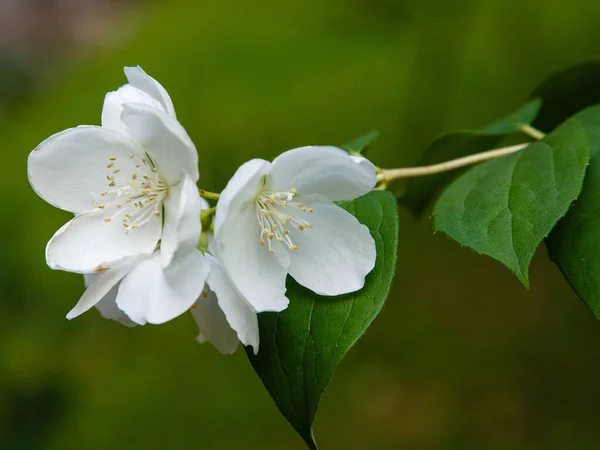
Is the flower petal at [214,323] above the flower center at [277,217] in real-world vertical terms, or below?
below

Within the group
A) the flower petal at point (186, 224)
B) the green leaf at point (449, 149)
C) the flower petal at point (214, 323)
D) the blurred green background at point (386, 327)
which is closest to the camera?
the flower petal at point (186, 224)

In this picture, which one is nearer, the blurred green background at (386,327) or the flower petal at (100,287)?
the flower petal at (100,287)

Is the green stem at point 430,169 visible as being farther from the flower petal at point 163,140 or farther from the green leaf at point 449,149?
the flower petal at point 163,140

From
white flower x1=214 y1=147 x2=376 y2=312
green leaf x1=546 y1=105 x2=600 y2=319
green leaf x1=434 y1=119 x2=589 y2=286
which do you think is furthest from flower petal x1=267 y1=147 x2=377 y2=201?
green leaf x1=546 y1=105 x2=600 y2=319

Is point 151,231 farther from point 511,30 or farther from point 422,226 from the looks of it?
point 511,30

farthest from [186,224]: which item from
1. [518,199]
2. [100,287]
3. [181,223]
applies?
[518,199]

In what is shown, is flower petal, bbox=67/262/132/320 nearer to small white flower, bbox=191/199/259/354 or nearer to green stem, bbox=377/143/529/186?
small white flower, bbox=191/199/259/354

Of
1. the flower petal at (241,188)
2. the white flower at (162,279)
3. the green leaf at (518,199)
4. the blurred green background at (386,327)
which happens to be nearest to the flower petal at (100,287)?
the white flower at (162,279)

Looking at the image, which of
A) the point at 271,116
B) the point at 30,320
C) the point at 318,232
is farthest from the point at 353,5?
the point at 318,232
